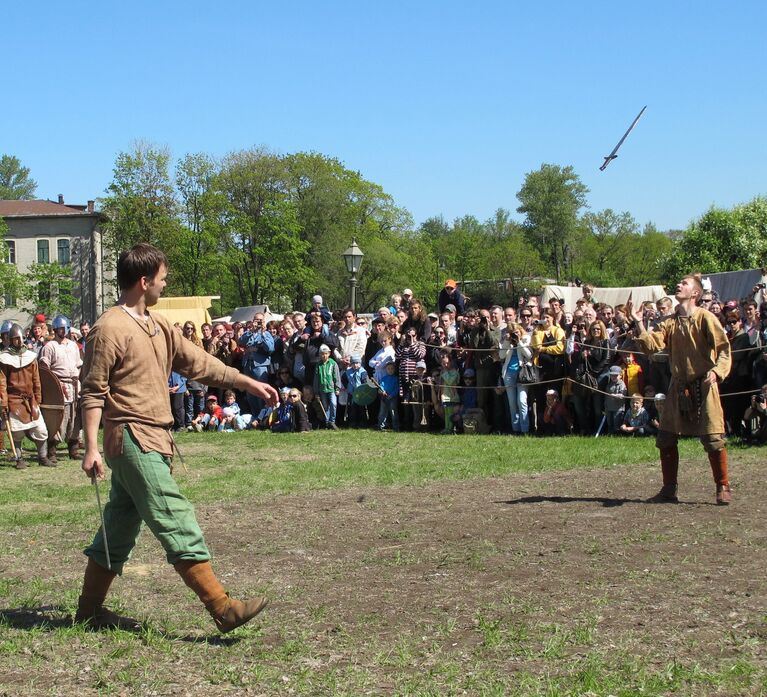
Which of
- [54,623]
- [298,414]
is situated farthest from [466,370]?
[54,623]

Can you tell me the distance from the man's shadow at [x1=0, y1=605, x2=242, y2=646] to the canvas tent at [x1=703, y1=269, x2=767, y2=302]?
30.8 meters

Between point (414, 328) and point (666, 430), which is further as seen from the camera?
point (414, 328)

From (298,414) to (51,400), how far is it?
4.37 meters

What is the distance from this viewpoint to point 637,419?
45.4ft

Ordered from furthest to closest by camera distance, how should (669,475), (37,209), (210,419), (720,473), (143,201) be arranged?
(37,209) < (143,201) < (210,419) < (669,475) < (720,473)

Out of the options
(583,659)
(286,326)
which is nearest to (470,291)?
(286,326)

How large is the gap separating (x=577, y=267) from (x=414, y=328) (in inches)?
2852

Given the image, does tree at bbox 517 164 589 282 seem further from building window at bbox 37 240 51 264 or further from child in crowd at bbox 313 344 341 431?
child in crowd at bbox 313 344 341 431

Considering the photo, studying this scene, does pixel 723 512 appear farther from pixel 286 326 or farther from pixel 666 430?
pixel 286 326

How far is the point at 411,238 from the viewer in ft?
282

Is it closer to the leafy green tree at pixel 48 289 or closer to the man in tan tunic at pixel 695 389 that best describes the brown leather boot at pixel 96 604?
the man in tan tunic at pixel 695 389

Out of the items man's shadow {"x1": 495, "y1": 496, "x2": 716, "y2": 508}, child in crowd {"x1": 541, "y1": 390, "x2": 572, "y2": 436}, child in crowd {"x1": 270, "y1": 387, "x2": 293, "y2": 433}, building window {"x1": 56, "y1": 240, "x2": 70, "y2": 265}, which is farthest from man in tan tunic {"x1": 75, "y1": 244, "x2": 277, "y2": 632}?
building window {"x1": 56, "y1": 240, "x2": 70, "y2": 265}

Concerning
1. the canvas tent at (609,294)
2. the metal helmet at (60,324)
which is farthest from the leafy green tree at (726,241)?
the metal helmet at (60,324)

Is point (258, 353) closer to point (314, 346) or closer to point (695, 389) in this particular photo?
point (314, 346)
